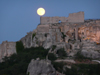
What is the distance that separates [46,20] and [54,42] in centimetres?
1006

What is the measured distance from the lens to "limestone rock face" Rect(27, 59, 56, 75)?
2284 centimetres

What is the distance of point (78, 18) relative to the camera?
Result: 43125mm

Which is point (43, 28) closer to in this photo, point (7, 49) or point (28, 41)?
point (28, 41)

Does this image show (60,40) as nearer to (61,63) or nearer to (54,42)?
(54,42)

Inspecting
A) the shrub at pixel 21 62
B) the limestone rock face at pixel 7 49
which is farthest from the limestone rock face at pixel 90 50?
the limestone rock face at pixel 7 49

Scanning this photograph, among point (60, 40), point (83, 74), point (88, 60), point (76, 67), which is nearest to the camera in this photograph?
point (83, 74)

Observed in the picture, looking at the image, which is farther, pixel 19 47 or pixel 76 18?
pixel 76 18

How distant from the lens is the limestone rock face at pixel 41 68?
22.8 meters

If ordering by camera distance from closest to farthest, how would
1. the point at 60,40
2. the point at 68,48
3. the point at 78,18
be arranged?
1. the point at 68,48
2. the point at 60,40
3. the point at 78,18

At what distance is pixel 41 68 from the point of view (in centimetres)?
2384

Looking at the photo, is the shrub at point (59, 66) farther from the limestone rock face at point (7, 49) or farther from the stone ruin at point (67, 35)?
the limestone rock face at point (7, 49)

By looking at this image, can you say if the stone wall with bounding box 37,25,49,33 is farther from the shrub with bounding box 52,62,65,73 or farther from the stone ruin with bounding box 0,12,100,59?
the shrub with bounding box 52,62,65,73

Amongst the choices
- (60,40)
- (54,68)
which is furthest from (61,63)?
(60,40)

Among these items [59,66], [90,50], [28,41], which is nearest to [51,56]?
[59,66]
